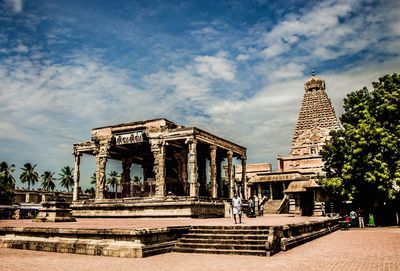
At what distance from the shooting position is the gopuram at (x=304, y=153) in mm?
48375

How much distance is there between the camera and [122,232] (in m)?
11.0

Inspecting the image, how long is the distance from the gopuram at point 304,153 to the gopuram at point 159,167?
12.5 m

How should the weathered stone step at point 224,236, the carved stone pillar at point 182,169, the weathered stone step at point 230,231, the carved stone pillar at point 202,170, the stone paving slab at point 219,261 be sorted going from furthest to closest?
the carved stone pillar at point 202,170 → the carved stone pillar at point 182,169 → the weathered stone step at point 230,231 → the weathered stone step at point 224,236 → the stone paving slab at point 219,261

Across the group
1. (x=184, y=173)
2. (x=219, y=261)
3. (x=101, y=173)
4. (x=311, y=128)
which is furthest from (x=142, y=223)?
(x=311, y=128)

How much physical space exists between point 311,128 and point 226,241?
54.9 meters

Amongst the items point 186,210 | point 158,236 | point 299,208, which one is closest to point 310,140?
point 299,208

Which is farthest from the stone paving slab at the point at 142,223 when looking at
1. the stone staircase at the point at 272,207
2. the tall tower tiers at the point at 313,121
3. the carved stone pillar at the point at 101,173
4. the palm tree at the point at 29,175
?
the palm tree at the point at 29,175

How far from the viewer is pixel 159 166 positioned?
95.9 feet

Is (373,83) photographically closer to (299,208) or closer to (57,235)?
(299,208)

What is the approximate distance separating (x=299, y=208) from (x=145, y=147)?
56.0ft

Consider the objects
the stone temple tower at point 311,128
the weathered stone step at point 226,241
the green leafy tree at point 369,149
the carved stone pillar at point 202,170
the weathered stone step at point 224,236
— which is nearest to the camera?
the weathered stone step at point 226,241

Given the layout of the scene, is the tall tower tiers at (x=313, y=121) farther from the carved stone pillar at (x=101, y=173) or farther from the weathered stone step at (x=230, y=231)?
the weathered stone step at (x=230, y=231)

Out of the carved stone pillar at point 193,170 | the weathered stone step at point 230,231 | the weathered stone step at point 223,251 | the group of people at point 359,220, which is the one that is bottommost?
the group of people at point 359,220

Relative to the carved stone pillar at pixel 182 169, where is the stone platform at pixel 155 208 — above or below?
below
